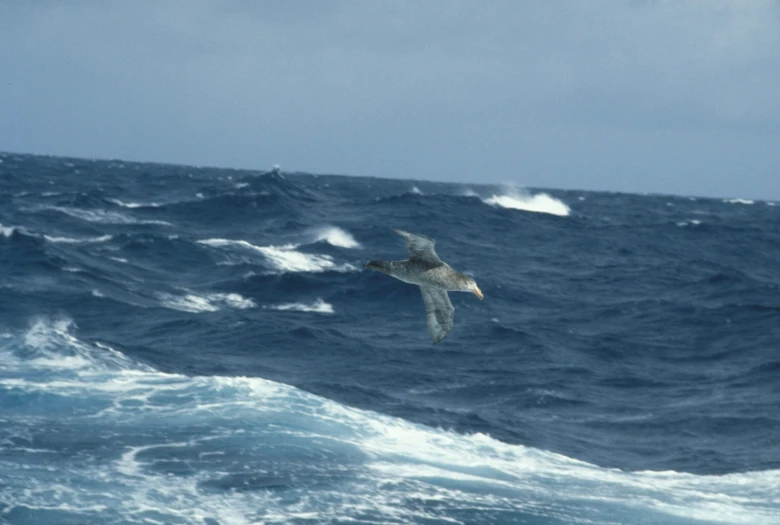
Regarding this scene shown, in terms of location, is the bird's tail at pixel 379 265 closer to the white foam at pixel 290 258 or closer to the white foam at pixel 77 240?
the white foam at pixel 290 258

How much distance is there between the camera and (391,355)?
34938mm

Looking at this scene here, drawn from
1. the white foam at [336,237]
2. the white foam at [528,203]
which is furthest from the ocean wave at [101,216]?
the white foam at [528,203]

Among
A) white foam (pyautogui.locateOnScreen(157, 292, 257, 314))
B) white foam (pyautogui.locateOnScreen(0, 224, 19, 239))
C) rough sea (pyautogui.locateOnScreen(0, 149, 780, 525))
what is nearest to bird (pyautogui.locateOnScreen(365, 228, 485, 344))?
rough sea (pyautogui.locateOnScreen(0, 149, 780, 525))

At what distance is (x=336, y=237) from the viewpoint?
60312 mm

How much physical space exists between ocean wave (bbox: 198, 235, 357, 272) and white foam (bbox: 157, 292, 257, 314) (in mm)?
5934

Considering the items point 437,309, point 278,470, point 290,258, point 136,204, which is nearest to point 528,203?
point 136,204

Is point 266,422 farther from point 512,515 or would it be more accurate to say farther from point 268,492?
point 512,515

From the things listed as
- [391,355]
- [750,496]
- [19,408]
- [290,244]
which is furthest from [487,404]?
[290,244]

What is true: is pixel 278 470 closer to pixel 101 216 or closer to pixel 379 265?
pixel 379 265

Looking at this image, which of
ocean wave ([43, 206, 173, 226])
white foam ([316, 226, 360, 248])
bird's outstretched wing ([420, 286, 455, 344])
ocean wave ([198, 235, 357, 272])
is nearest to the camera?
bird's outstretched wing ([420, 286, 455, 344])

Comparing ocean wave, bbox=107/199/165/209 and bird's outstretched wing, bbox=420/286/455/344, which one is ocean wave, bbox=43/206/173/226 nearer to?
ocean wave, bbox=107/199/165/209

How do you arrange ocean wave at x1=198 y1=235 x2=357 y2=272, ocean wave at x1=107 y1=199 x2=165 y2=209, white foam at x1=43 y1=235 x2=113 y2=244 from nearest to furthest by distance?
ocean wave at x1=198 y1=235 x2=357 y2=272 < white foam at x1=43 y1=235 x2=113 y2=244 < ocean wave at x1=107 y1=199 x2=165 y2=209

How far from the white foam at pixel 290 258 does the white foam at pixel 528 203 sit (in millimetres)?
42533

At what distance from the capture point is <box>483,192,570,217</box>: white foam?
97.2 metres
